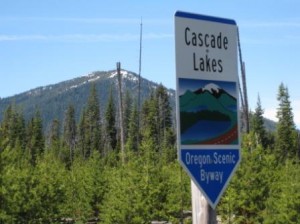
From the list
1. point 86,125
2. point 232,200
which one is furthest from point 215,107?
point 86,125

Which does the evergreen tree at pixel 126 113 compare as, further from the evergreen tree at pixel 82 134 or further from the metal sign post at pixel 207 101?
the metal sign post at pixel 207 101

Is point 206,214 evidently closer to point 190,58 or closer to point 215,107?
point 215,107

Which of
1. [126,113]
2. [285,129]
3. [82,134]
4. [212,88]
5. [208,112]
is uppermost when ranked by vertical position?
[126,113]

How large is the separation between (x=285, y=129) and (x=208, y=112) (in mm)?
68708

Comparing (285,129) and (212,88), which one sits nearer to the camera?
(212,88)

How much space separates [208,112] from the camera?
3.70m

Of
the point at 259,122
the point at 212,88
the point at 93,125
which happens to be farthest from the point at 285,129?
the point at 212,88

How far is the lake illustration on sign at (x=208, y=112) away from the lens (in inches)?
141

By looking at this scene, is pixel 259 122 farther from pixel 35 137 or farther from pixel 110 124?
pixel 35 137

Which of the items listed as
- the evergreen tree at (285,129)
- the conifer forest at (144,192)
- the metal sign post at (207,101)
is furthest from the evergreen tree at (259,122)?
the metal sign post at (207,101)

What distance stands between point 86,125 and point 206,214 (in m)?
108

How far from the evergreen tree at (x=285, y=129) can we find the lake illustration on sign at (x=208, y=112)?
66640 mm

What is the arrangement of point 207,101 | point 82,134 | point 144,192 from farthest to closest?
1. point 82,134
2. point 144,192
3. point 207,101

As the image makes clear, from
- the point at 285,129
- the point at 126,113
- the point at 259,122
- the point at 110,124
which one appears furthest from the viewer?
the point at 126,113
